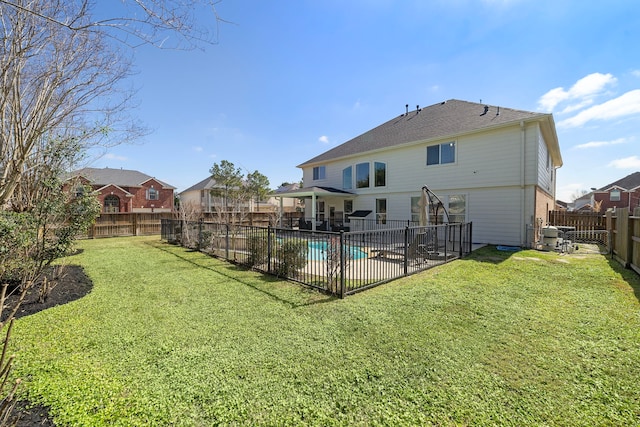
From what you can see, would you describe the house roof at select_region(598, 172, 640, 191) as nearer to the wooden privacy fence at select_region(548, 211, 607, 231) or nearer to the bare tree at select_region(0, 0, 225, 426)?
the wooden privacy fence at select_region(548, 211, 607, 231)

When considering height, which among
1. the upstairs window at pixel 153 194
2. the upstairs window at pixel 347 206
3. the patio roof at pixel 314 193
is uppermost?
the upstairs window at pixel 153 194

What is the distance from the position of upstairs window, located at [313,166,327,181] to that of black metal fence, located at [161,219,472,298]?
11.5 m

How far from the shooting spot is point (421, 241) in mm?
7980

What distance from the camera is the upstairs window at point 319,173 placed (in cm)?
2011

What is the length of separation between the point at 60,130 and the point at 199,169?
20274 millimetres

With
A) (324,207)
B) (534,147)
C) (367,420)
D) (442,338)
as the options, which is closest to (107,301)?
(367,420)

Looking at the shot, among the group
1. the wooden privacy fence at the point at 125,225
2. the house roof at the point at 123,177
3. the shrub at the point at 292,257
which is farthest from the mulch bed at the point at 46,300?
the house roof at the point at 123,177

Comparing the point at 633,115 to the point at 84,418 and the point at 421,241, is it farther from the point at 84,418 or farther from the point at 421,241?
the point at 84,418

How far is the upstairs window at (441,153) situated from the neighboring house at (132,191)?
29921 millimetres

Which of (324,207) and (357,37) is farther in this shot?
(324,207)

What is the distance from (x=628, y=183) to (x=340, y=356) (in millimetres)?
48400

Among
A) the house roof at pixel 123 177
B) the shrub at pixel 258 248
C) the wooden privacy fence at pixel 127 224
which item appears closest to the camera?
the shrub at pixel 258 248

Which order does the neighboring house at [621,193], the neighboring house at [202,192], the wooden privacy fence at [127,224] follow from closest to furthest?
the wooden privacy fence at [127,224]
the neighboring house at [621,193]
the neighboring house at [202,192]

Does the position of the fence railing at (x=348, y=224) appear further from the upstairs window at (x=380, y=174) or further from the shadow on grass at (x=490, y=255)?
the shadow on grass at (x=490, y=255)
